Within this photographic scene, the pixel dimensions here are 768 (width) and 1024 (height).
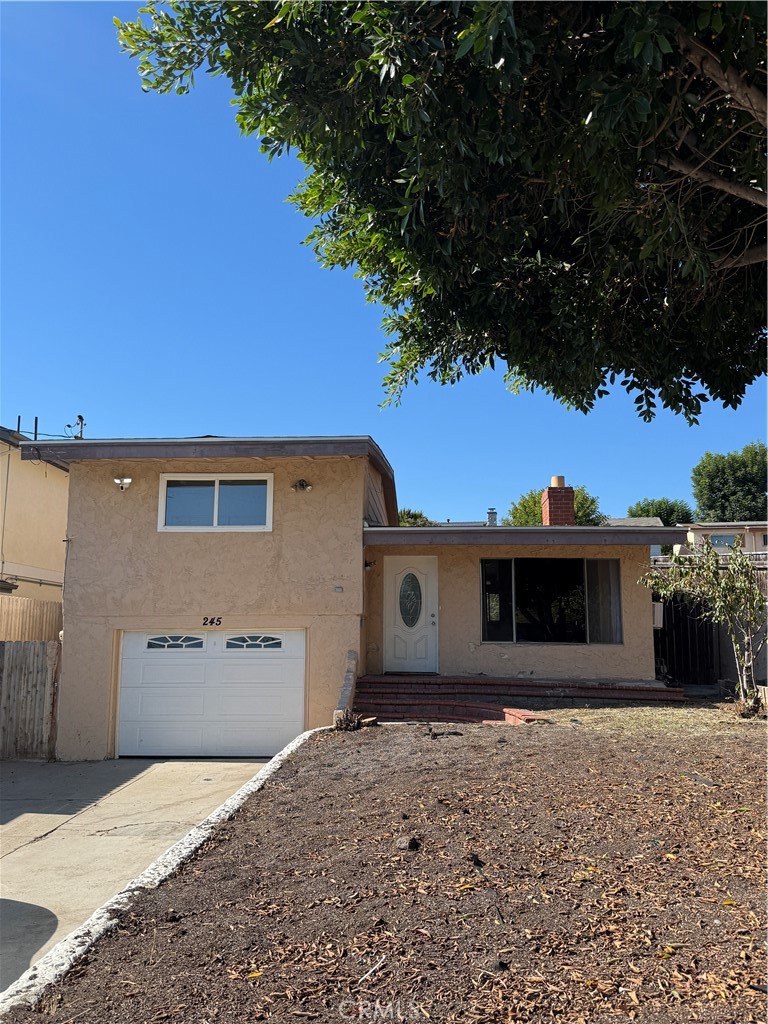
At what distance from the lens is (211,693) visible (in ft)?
41.3

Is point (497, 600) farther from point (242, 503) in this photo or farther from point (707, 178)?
point (707, 178)

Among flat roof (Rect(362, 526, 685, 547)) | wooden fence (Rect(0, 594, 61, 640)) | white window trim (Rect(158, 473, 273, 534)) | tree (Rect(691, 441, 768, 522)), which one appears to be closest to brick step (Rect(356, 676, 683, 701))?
flat roof (Rect(362, 526, 685, 547))

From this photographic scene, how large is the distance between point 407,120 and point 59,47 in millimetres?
3825

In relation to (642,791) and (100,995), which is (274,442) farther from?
(100,995)

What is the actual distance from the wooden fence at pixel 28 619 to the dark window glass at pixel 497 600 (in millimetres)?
9289

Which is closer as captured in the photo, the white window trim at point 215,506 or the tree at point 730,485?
the white window trim at point 215,506

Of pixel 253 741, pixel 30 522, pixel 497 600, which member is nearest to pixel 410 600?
pixel 497 600

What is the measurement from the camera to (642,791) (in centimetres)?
556

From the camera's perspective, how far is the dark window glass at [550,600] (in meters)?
13.6

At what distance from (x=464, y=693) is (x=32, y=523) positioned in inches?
451

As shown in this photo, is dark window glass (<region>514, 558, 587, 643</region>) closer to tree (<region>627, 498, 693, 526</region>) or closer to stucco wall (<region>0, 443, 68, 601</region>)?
stucco wall (<region>0, 443, 68, 601</region>)

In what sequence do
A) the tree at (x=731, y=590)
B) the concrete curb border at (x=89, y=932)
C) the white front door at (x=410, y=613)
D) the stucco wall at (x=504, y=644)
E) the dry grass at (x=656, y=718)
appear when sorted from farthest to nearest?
1. the white front door at (x=410, y=613)
2. the stucco wall at (x=504, y=644)
3. the tree at (x=731, y=590)
4. the dry grass at (x=656, y=718)
5. the concrete curb border at (x=89, y=932)

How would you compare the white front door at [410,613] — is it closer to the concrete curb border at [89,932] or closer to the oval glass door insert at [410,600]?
the oval glass door insert at [410,600]

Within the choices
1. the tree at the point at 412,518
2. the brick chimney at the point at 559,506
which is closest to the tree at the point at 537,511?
the tree at the point at 412,518
